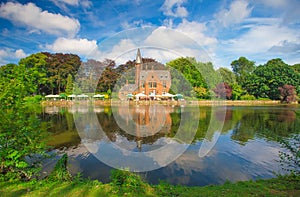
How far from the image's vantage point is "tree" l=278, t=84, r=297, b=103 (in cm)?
4319

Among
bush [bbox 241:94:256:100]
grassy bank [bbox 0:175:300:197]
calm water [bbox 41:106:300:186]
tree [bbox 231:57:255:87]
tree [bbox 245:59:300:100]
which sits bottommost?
calm water [bbox 41:106:300:186]

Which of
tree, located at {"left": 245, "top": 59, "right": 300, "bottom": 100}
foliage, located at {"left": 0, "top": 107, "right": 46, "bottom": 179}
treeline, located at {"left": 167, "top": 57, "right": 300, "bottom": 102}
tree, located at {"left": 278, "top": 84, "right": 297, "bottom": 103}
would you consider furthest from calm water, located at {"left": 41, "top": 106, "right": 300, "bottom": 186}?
tree, located at {"left": 245, "top": 59, "right": 300, "bottom": 100}

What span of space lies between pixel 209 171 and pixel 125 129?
8510 millimetres

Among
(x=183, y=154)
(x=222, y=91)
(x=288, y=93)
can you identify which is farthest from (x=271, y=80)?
(x=183, y=154)

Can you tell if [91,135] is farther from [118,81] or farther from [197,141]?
[118,81]

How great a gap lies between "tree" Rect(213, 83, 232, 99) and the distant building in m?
11.7

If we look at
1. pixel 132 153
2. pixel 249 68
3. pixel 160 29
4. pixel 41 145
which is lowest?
pixel 132 153

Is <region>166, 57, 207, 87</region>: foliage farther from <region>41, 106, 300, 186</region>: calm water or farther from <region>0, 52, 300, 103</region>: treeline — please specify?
<region>41, 106, 300, 186</region>: calm water

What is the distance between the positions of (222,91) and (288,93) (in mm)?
15477

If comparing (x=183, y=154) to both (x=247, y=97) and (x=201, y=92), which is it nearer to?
(x=201, y=92)

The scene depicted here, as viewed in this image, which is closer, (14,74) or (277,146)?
(14,74)

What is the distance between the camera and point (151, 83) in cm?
4434

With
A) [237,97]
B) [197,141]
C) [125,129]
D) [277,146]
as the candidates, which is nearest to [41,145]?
[197,141]

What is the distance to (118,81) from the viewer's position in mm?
49406
